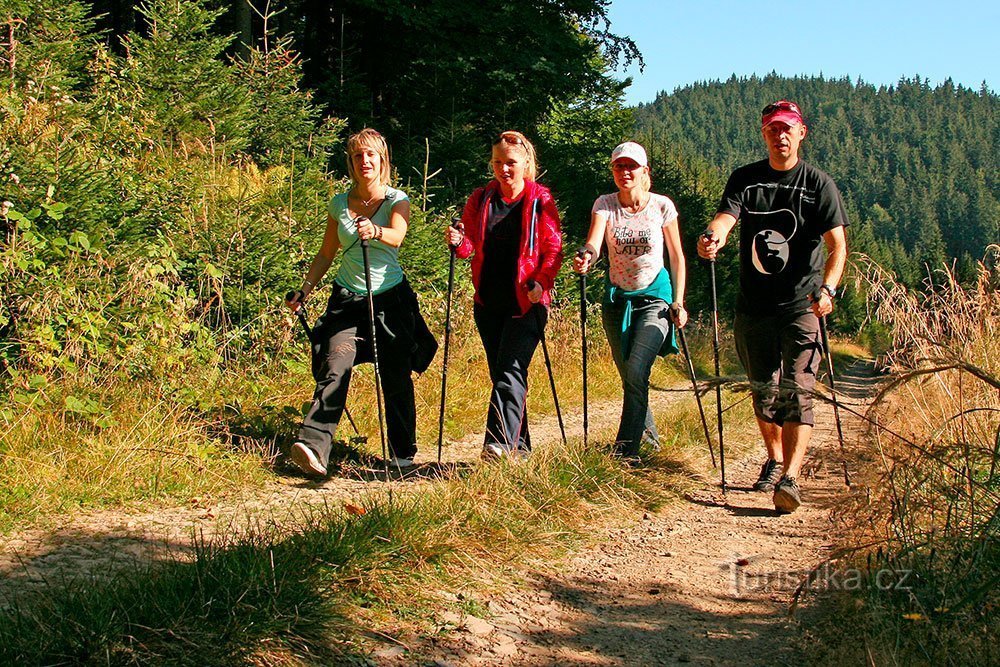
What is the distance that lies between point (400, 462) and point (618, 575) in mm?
2287

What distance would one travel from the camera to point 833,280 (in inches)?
223

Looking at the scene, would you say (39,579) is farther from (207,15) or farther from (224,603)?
(207,15)

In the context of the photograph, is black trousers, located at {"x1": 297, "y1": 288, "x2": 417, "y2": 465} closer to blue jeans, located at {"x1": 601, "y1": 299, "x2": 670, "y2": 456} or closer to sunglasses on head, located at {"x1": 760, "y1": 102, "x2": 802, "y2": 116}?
blue jeans, located at {"x1": 601, "y1": 299, "x2": 670, "y2": 456}

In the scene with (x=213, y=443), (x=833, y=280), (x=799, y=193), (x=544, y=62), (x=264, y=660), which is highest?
(x=544, y=62)

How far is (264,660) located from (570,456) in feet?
9.24

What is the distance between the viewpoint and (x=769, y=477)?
6.23 m

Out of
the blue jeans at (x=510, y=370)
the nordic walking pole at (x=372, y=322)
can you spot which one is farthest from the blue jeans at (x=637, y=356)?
the nordic walking pole at (x=372, y=322)

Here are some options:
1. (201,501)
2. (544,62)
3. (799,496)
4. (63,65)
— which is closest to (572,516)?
(799,496)

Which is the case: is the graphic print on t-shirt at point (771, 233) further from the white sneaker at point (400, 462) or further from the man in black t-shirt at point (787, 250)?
the white sneaker at point (400, 462)

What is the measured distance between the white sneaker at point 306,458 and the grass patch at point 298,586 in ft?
3.11

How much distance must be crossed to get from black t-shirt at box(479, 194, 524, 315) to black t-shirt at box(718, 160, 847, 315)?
1329 mm

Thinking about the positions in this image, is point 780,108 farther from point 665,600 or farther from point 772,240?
point 665,600
